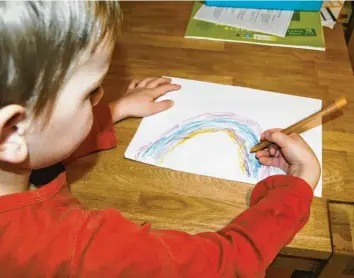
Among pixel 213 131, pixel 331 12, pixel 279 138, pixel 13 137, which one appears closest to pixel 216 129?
pixel 213 131

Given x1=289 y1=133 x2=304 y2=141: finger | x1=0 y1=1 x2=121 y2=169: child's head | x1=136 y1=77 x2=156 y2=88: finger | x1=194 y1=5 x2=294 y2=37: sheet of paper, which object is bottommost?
x1=289 y1=133 x2=304 y2=141: finger

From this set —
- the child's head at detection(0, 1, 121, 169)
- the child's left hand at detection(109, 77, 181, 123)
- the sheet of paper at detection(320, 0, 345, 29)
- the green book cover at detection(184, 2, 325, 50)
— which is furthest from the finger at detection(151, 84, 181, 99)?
the sheet of paper at detection(320, 0, 345, 29)

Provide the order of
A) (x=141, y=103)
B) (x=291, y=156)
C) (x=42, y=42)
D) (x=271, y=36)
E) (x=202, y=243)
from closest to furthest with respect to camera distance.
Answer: (x=42, y=42), (x=202, y=243), (x=291, y=156), (x=141, y=103), (x=271, y=36)

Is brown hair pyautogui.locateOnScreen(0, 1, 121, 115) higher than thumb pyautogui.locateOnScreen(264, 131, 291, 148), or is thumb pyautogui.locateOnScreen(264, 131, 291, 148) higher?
brown hair pyautogui.locateOnScreen(0, 1, 121, 115)

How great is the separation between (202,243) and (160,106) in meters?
0.31

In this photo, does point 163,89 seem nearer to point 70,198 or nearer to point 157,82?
point 157,82

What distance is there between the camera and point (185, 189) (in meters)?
0.68

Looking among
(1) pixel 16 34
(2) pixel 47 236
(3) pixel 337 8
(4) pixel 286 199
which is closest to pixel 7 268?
(2) pixel 47 236

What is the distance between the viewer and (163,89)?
0.84 m

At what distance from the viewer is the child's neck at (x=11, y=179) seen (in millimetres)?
560

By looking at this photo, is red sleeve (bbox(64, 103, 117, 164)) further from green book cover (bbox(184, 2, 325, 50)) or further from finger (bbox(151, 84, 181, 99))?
green book cover (bbox(184, 2, 325, 50))

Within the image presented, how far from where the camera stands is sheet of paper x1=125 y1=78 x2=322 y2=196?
71cm

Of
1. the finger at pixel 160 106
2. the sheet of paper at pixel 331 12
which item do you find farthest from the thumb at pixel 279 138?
the sheet of paper at pixel 331 12

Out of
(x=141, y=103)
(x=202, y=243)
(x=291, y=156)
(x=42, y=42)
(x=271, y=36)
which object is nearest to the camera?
(x=42, y=42)
